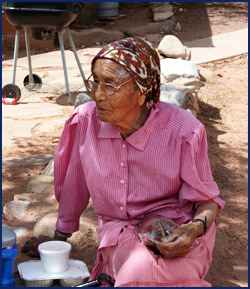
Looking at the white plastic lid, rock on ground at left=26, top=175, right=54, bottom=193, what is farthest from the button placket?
rock on ground at left=26, top=175, right=54, bottom=193

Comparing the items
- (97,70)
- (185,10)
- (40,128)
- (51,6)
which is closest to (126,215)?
(97,70)

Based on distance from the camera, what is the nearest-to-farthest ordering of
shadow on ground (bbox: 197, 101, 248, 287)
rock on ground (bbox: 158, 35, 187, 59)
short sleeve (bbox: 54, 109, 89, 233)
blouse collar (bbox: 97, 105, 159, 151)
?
blouse collar (bbox: 97, 105, 159, 151)
short sleeve (bbox: 54, 109, 89, 233)
shadow on ground (bbox: 197, 101, 248, 287)
rock on ground (bbox: 158, 35, 187, 59)

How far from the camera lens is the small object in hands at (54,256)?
8.42 ft

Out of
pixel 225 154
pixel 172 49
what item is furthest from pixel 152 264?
pixel 172 49

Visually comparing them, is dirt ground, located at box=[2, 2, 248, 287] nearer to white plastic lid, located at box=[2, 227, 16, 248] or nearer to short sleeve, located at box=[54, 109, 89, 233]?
short sleeve, located at box=[54, 109, 89, 233]

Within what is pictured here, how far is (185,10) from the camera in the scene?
40.5ft

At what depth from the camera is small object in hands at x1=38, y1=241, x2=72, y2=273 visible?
2.57 m

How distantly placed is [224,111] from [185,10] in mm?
6141

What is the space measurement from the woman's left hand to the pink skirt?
41 millimetres

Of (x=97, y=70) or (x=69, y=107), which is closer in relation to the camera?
(x=97, y=70)

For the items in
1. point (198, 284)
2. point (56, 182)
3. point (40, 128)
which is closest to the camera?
point (198, 284)

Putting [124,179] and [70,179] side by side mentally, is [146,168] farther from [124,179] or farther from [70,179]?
[70,179]

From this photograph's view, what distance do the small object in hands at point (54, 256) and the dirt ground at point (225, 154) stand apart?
955 millimetres

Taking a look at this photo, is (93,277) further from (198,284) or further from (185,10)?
(185,10)
